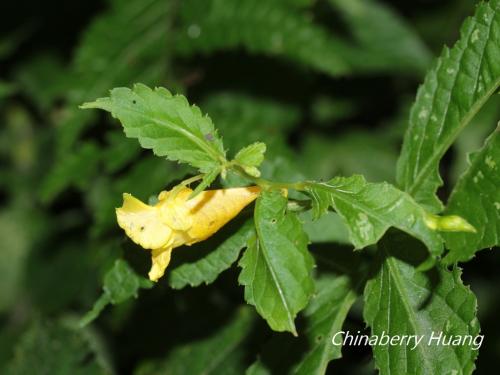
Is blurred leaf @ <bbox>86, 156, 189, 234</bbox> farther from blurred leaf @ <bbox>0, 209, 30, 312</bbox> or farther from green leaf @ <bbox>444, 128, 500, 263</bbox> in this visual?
blurred leaf @ <bbox>0, 209, 30, 312</bbox>

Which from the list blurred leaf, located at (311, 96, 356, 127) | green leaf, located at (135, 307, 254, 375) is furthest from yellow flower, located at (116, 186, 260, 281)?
blurred leaf, located at (311, 96, 356, 127)

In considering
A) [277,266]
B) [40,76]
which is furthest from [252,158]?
[40,76]

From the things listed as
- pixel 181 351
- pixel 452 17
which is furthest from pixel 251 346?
pixel 452 17

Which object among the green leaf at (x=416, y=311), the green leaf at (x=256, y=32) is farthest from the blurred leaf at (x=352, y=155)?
the green leaf at (x=416, y=311)

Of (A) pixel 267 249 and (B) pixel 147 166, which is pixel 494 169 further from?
(B) pixel 147 166

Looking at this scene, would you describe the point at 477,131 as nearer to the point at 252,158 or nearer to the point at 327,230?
the point at 327,230

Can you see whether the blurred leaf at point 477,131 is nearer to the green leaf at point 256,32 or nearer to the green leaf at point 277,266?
the green leaf at point 256,32

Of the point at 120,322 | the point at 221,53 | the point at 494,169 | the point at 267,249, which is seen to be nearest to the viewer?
the point at 267,249
